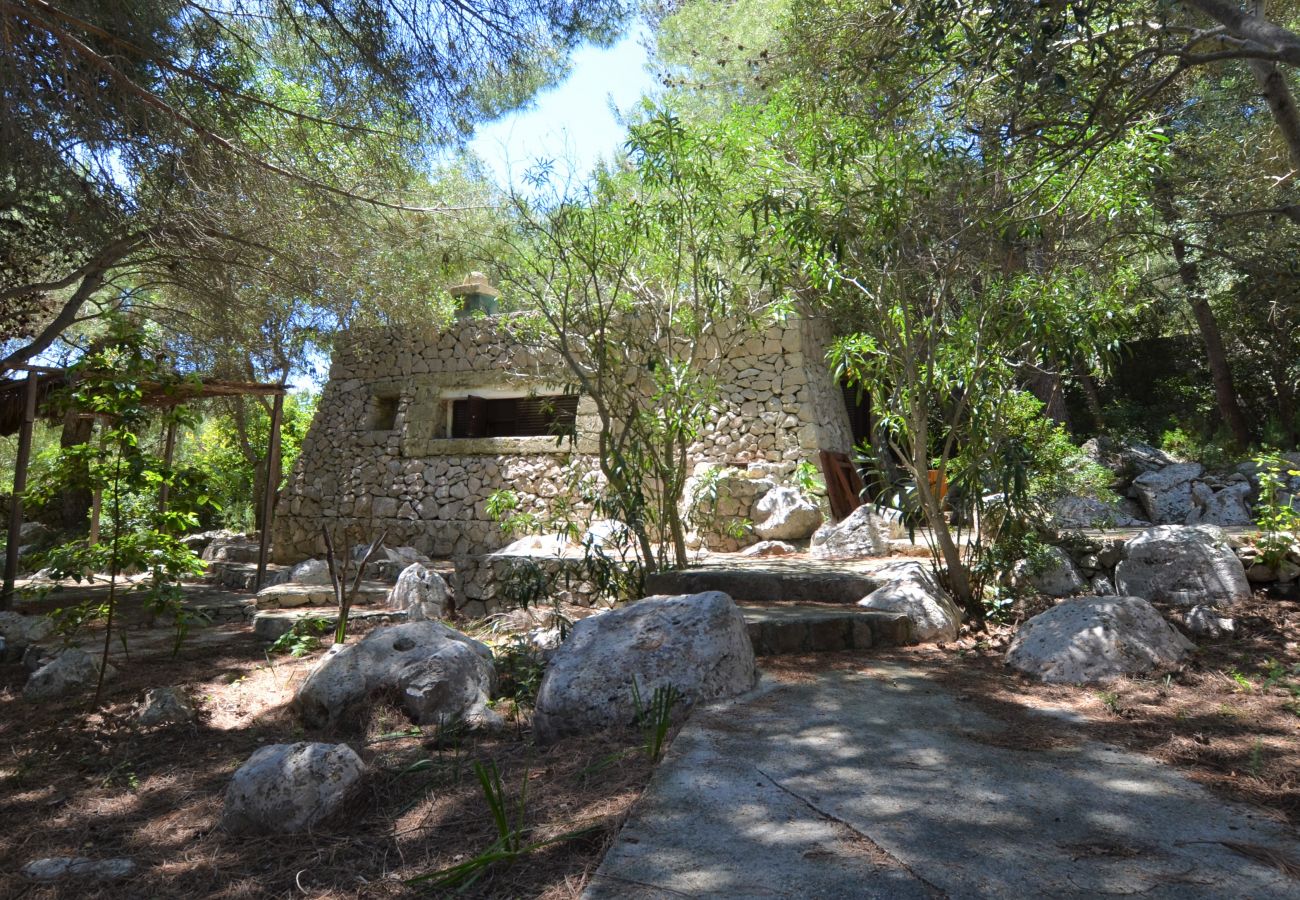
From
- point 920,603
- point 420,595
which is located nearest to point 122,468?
point 420,595

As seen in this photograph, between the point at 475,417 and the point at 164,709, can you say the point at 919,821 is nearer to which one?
the point at 164,709

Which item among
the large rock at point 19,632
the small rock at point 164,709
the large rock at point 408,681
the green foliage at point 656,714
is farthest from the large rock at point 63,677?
the green foliage at point 656,714

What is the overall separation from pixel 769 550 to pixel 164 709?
5.41 metres

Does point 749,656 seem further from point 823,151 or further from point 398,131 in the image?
point 398,131

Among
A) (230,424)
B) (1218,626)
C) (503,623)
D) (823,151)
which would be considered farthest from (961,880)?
(230,424)

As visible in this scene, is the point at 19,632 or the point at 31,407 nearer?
the point at 19,632

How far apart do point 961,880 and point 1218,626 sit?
3.92m

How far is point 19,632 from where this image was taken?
6578mm

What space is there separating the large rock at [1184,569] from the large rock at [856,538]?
226 cm

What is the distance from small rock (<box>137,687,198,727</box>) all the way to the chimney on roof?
26.6ft

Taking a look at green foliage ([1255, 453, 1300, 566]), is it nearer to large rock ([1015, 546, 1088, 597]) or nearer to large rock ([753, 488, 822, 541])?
large rock ([1015, 546, 1088, 597])

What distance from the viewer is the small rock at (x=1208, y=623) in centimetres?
517

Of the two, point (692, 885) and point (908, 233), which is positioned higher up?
point (908, 233)

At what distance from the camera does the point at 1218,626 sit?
520 centimetres
